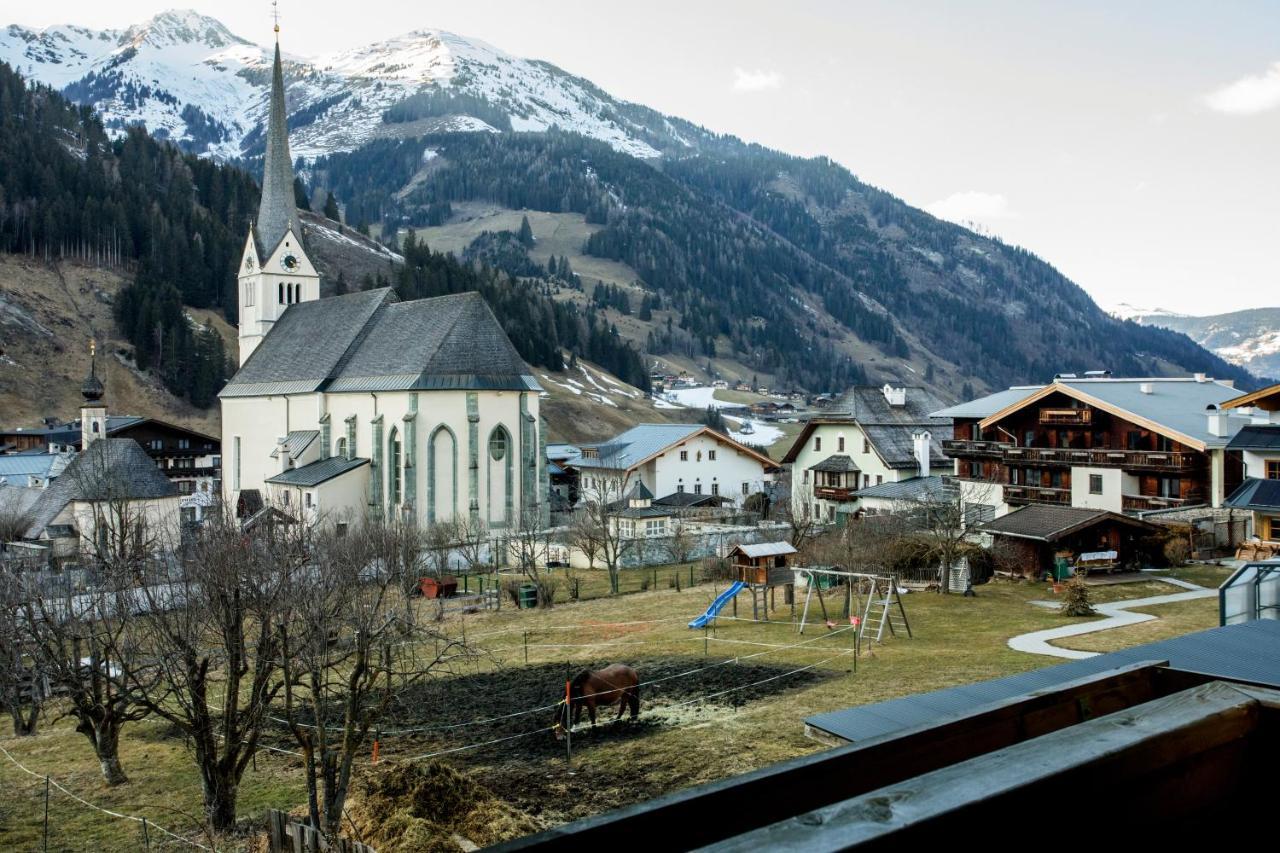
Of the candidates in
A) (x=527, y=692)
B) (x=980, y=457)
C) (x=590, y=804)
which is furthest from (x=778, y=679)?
(x=980, y=457)

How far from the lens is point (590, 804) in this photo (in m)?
17.0

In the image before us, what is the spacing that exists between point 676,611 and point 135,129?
6237 inches

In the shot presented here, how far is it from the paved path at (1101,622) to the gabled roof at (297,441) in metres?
48.1

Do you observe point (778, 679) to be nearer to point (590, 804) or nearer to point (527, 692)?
Answer: point (527, 692)

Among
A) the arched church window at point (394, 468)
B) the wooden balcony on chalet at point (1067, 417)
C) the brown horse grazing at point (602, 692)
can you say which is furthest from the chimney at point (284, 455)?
the brown horse grazing at point (602, 692)

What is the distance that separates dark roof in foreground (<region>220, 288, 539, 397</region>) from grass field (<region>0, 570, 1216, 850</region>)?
27814 mm

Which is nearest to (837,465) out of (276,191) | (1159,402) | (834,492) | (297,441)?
(834,492)

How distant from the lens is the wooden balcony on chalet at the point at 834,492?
2623 inches

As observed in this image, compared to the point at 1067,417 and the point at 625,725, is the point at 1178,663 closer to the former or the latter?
the point at 625,725

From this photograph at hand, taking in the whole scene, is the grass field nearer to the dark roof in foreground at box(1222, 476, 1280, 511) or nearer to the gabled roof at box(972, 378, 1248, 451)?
the dark roof in foreground at box(1222, 476, 1280, 511)

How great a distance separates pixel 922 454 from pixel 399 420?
3332 centimetres

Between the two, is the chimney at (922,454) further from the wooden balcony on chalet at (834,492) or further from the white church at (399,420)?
the white church at (399,420)

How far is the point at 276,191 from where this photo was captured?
78.9 m

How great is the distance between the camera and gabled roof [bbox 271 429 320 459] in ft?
220
